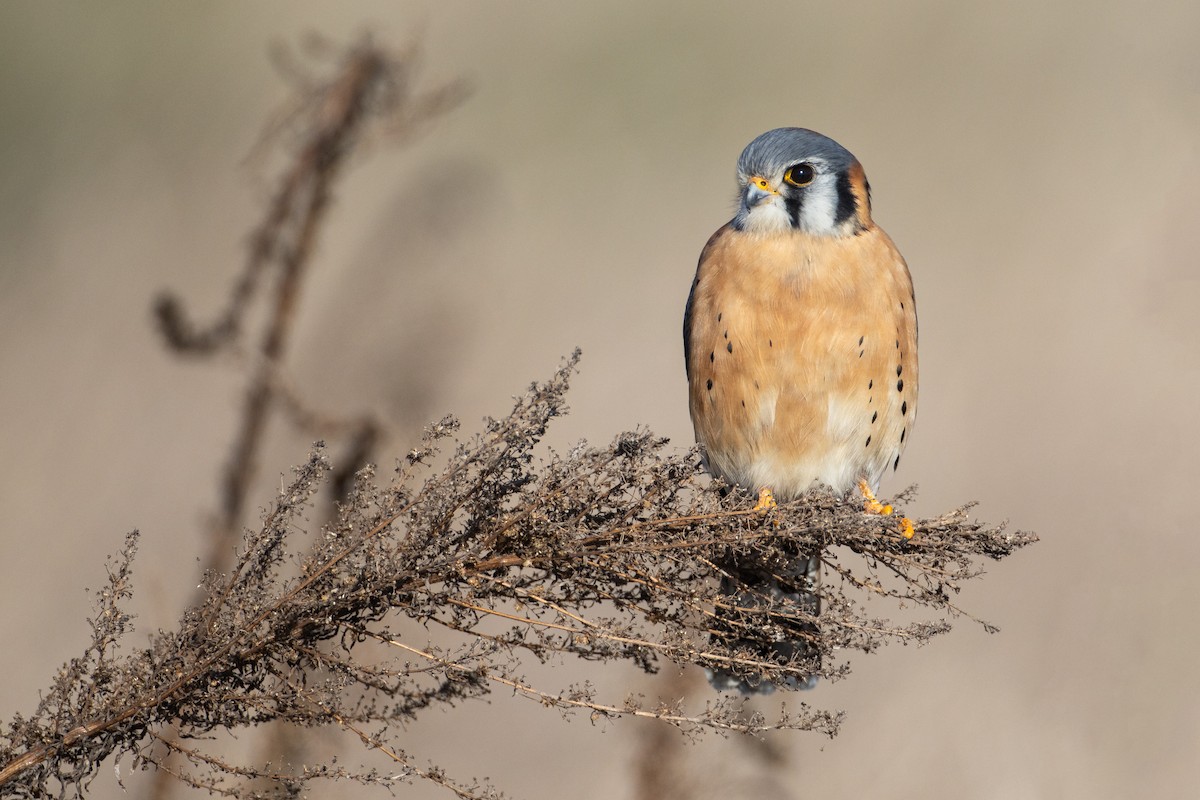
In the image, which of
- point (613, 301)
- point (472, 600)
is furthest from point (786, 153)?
point (613, 301)

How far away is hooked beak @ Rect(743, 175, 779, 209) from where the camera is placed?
374 centimetres

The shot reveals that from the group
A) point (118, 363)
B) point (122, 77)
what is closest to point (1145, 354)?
point (118, 363)

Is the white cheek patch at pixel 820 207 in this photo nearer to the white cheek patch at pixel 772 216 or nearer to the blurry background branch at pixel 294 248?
the white cheek patch at pixel 772 216

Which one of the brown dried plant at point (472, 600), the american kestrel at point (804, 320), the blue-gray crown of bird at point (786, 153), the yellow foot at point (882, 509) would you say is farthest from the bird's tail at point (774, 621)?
the blue-gray crown of bird at point (786, 153)

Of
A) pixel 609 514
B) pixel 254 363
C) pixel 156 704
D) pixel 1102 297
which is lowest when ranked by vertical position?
pixel 156 704

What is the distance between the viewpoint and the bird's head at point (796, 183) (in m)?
3.71

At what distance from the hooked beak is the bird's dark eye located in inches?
2.0

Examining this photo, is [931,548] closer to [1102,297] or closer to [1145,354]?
[1145,354]

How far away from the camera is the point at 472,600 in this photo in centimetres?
230

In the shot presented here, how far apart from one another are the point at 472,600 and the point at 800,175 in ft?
6.27

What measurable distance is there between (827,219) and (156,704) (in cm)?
235

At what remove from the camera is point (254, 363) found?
368cm

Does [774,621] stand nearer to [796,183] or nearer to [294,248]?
[796,183]

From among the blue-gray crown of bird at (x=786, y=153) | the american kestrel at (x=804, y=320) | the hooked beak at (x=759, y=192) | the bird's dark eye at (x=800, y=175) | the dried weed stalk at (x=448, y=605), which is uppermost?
the blue-gray crown of bird at (x=786, y=153)
